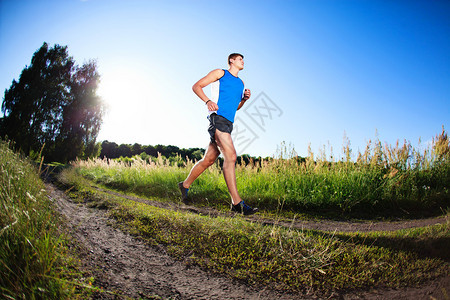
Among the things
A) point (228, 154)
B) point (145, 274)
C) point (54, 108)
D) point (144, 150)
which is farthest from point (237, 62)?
point (54, 108)

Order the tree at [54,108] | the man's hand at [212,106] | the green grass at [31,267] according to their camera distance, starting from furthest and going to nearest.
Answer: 1. the tree at [54,108]
2. the man's hand at [212,106]
3. the green grass at [31,267]

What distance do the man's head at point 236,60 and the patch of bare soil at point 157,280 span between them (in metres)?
3.10

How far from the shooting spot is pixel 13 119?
22359mm

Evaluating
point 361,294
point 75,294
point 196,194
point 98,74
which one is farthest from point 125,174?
point 98,74

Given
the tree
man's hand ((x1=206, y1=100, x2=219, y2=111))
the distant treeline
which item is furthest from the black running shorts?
the tree

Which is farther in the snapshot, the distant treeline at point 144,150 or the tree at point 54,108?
the distant treeline at point 144,150

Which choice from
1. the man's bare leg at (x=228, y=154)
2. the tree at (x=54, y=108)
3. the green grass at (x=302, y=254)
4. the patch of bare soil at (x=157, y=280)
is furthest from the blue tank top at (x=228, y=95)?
the tree at (x=54, y=108)

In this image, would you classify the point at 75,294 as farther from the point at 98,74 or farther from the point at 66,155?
the point at 98,74

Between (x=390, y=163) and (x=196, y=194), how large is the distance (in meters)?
5.47

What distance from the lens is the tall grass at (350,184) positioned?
18.5 feet

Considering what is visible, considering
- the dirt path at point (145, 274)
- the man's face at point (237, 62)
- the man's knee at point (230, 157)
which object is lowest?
the dirt path at point (145, 274)

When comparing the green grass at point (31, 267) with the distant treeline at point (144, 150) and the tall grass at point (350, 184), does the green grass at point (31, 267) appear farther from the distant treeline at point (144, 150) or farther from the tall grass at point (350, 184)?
the distant treeline at point (144, 150)

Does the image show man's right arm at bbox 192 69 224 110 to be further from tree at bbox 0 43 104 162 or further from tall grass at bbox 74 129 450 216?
tree at bbox 0 43 104 162

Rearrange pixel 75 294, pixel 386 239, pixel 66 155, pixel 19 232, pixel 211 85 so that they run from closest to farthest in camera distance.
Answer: pixel 75 294 < pixel 19 232 < pixel 386 239 < pixel 211 85 < pixel 66 155
